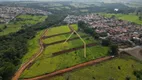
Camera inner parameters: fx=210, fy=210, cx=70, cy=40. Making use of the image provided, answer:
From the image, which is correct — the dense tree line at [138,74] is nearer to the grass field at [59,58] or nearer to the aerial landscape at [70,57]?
the aerial landscape at [70,57]

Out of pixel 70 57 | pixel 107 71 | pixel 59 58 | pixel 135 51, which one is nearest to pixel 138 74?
pixel 107 71

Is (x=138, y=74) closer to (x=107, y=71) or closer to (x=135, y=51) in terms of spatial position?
(x=107, y=71)

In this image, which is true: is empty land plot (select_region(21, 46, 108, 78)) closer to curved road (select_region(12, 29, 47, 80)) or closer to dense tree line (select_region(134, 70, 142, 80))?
curved road (select_region(12, 29, 47, 80))

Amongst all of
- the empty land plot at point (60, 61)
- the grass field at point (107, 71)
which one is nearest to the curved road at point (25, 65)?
the empty land plot at point (60, 61)

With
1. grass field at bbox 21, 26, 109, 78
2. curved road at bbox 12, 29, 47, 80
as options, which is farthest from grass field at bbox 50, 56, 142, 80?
curved road at bbox 12, 29, 47, 80

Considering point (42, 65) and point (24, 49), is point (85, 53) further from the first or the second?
point (24, 49)
